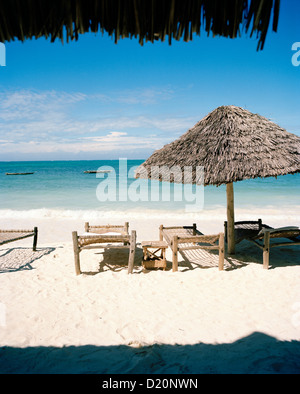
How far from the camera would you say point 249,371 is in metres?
2.24

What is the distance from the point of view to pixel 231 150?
4.70m

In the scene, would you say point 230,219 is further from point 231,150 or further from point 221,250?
point 231,150

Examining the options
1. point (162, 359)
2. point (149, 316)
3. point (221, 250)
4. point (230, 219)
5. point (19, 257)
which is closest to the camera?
point (162, 359)

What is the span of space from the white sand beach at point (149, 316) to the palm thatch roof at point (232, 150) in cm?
179

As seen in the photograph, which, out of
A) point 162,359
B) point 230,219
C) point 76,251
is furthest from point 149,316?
point 230,219

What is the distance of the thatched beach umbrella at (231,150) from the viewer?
447 centimetres

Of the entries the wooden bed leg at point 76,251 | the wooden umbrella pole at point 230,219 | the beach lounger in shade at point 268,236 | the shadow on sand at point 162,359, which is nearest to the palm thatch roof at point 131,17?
the shadow on sand at point 162,359

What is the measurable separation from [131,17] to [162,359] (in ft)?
9.20

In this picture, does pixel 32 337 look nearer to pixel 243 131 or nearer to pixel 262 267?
pixel 262 267

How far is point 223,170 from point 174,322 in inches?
107

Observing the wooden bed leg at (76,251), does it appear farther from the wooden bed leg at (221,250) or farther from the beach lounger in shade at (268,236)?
the beach lounger in shade at (268,236)

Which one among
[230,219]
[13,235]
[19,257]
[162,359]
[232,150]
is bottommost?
[162,359]

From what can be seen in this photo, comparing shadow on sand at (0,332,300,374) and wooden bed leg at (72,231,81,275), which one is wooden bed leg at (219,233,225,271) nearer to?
shadow on sand at (0,332,300,374)

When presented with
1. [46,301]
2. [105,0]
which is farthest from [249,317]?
[105,0]
